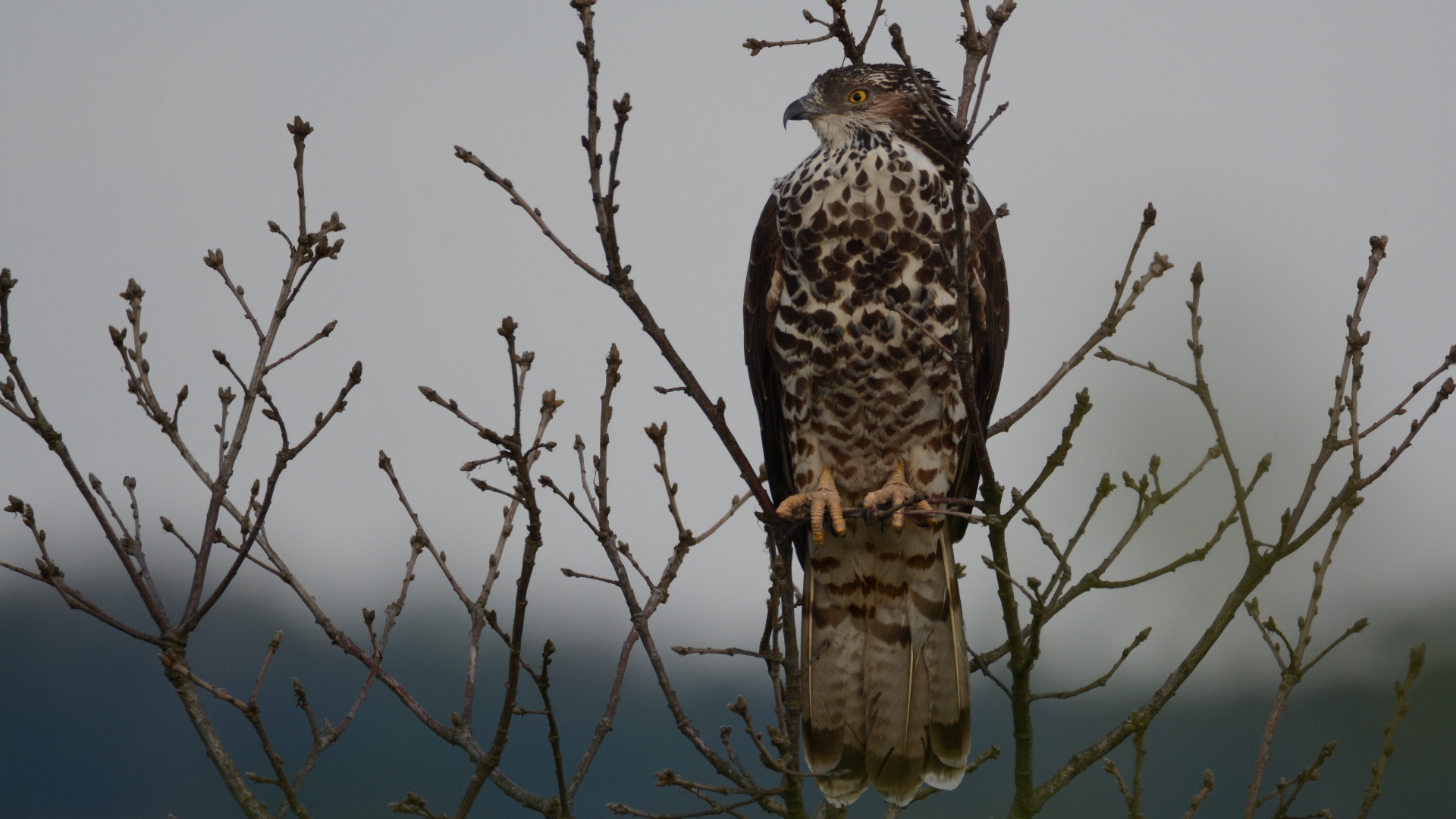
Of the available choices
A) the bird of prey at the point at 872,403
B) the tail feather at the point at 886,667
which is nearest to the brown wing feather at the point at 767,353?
the bird of prey at the point at 872,403

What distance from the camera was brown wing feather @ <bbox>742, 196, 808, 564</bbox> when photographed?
4.26m

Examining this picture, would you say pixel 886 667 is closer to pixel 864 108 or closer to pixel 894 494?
pixel 894 494

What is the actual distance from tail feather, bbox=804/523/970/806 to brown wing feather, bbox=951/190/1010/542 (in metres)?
Answer: 0.31

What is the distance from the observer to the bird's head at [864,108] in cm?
433

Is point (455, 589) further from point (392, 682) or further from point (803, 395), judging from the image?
point (803, 395)

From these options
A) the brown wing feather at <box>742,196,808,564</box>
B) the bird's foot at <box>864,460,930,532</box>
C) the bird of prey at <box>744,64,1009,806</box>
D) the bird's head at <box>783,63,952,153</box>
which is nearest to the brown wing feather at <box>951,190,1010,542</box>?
the bird of prey at <box>744,64,1009,806</box>

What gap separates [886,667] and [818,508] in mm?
653

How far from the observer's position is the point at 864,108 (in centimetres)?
439

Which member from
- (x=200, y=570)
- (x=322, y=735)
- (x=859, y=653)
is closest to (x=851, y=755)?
(x=859, y=653)

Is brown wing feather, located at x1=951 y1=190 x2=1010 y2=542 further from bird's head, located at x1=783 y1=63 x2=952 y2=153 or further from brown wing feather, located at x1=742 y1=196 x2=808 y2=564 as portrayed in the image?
brown wing feather, located at x1=742 y1=196 x2=808 y2=564

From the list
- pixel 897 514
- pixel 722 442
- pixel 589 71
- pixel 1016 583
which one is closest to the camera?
pixel 589 71

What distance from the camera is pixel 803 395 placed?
424 cm

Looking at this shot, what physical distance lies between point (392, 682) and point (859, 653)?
1876 millimetres

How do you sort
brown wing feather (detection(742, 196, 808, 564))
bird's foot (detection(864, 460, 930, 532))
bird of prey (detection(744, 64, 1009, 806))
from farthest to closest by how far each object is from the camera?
brown wing feather (detection(742, 196, 808, 564)), bird's foot (detection(864, 460, 930, 532)), bird of prey (detection(744, 64, 1009, 806))
